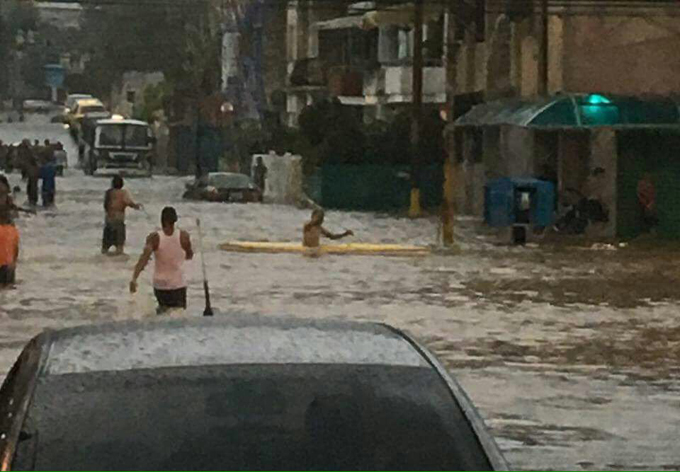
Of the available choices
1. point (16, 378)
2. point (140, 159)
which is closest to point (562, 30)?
point (16, 378)

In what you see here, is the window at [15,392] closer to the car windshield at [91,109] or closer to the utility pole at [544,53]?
the utility pole at [544,53]

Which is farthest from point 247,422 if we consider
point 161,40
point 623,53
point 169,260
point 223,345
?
point 161,40

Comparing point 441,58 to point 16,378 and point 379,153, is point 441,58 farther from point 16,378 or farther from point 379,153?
point 16,378

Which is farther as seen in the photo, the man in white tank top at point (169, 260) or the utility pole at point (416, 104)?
the utility pole at point (416, 104)

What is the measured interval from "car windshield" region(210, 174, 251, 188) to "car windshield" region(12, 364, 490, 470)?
65708 mm

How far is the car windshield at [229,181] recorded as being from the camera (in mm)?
71688

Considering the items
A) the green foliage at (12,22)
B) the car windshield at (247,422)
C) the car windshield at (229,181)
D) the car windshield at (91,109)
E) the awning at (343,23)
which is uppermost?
the green foliage at (12,22)

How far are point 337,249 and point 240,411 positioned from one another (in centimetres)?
3294

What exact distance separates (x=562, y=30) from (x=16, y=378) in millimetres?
43041

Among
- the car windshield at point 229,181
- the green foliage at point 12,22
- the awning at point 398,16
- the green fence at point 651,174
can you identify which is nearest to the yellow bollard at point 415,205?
the awning at point 398,16

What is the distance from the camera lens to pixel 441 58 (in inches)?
2630

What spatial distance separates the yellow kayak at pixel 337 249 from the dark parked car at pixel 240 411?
3189 centimetres

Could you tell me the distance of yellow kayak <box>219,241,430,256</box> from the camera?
126ft

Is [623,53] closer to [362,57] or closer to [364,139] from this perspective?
[364,139]
